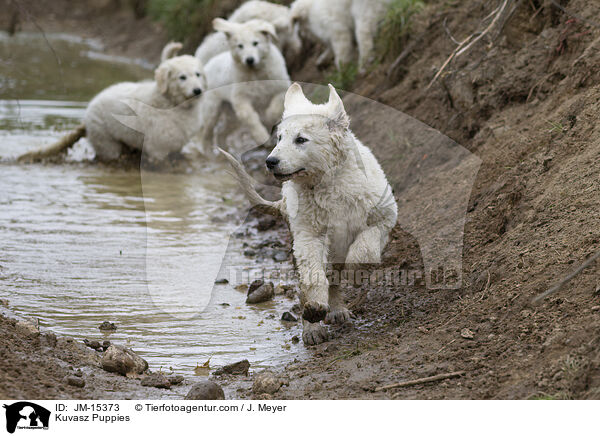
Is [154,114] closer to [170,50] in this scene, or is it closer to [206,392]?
[170,50]

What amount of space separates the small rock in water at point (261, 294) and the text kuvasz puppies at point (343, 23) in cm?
530

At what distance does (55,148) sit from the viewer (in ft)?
35.4

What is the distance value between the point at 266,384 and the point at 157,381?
0.65 m

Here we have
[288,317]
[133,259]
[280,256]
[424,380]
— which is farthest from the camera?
[280,256]

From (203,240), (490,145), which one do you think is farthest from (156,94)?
(490,145)

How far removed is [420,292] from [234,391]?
1.90 m

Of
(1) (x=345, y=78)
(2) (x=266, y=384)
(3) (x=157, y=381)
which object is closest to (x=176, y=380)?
(3) (x=157, y=381)

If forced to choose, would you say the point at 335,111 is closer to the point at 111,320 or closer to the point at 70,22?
the point at 111,320

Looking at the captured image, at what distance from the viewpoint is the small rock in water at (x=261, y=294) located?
5.94 m

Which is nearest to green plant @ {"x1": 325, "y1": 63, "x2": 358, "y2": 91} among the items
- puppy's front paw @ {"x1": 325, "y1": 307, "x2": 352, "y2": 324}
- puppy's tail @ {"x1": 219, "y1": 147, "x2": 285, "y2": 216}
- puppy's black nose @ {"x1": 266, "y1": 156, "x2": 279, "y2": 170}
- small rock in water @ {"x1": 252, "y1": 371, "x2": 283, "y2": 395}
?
puppy's tail @ {"x1": 219, "y1": 147, "x2": 285, "y2": 216}

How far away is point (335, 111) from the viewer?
16.4ft
